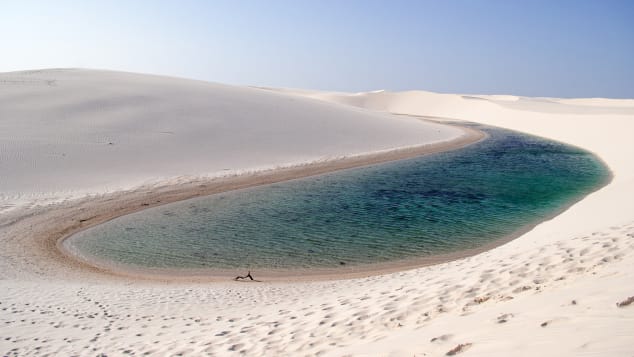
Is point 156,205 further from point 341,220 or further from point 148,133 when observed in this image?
point 148,133

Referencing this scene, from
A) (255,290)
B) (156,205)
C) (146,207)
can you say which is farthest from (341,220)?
(146,207)

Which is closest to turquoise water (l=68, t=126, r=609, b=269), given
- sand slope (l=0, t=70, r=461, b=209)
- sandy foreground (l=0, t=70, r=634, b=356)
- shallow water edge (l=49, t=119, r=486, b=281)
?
shallow water edge (l=49, t=119, r=486, b=281)

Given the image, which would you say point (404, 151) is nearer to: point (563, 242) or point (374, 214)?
point (374, 214)

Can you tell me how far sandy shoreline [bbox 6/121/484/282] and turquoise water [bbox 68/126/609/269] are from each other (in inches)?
16.3

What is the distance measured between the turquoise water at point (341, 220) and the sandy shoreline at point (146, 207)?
415 millimetres

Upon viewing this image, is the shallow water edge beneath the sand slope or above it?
beneath

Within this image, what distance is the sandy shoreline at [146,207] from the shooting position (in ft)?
31.7

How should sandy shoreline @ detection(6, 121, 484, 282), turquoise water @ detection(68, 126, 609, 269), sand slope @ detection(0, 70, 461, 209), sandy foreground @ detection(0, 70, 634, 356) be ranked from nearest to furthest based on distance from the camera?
sandy foreground @ detection(0, 70, 634, 356) < sandy shoreline @ detection(6, 121, 484, 282) < turquoise water @ detection(68, 126, 609, 269) < sand slope @ detection(0, 70, 461, 209)

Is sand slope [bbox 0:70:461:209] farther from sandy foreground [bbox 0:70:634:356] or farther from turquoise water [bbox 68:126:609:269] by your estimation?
turquoise water [bbox 68:126:609:269]

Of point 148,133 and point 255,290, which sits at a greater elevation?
point 148,133

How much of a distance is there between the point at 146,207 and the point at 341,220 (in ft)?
18.8

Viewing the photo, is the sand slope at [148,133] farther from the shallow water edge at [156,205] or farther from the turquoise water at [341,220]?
the turquoise water at [341,220]

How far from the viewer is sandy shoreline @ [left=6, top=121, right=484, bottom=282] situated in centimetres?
966

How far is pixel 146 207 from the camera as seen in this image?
49.0 ft
